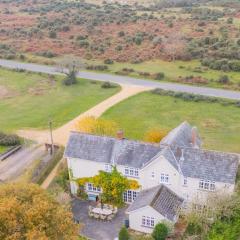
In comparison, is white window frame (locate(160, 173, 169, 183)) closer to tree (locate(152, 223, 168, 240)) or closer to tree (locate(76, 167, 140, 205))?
tree (locate(76, 167, 140, 205))

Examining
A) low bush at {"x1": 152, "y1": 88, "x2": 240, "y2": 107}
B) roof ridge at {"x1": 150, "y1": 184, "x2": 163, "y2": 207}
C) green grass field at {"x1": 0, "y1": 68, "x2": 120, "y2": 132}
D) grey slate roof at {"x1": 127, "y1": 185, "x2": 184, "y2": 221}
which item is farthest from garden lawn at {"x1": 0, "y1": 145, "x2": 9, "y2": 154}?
low bush at {"x1": 152, "y1": 88, "x2": 240, "y2": 107}

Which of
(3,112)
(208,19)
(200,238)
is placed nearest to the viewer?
(200,238)

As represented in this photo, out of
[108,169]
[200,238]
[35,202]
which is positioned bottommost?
[200,238]

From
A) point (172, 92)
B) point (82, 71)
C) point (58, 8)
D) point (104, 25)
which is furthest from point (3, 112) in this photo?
point (58, 8)

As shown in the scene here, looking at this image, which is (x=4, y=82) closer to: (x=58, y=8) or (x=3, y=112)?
(x=3, y=112)

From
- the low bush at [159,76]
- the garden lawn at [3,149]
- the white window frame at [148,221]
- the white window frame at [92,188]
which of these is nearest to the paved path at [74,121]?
the garden lawn at [3,149]

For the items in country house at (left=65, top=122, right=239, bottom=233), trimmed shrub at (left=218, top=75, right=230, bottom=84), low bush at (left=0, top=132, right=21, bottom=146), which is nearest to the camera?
country house at (left=65, top=122, right=239, bottom=233)
